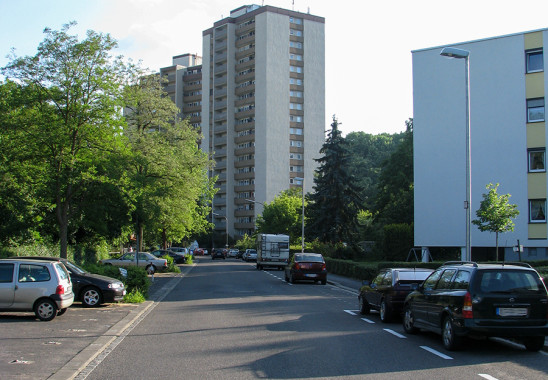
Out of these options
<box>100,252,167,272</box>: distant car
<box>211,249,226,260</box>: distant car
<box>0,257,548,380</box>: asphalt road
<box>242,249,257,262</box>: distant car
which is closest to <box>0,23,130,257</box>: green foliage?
<box>0,257,548,380</box>: asphalt road

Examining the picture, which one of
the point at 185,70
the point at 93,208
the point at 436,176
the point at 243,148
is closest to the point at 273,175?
the point at 243,148

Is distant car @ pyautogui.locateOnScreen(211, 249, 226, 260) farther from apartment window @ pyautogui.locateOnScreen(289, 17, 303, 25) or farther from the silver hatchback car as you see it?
the silver hatchback car

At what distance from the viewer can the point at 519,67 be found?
35781mm

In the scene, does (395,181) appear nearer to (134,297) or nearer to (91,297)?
(134,297)

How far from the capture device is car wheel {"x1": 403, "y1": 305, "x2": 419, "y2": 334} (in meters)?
12.0

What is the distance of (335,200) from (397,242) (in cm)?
1053

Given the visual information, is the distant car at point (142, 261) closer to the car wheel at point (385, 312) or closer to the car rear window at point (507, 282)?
the car wheel at point (385, 312)

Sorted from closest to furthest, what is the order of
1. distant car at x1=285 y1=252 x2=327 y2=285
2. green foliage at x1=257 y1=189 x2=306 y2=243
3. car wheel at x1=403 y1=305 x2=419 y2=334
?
car wheel at x1=403 y1=305 x2=419 y2=334, distant car at x1=285 y1=252 x2=327 y2=285, green foliage at x1=257 y1=189 x2=306 y2=243

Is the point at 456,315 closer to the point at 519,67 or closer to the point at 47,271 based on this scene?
the point at 47,271

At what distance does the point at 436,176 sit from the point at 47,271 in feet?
96.1

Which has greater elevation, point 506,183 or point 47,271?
point 506,183

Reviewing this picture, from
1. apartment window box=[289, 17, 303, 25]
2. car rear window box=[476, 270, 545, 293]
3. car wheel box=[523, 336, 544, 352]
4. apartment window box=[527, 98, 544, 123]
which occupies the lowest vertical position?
car wheel box=[523, 336, 544, 352]

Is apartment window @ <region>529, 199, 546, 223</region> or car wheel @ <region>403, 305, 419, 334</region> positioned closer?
car wheel @ <region>403, 305, 419, 334</region>

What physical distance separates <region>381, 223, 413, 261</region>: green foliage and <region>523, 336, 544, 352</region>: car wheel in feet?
105
